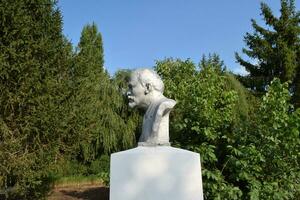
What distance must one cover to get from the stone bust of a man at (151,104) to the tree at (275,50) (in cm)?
1831

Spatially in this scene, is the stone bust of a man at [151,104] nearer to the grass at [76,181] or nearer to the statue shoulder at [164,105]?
the statue shoulder at [164,105]

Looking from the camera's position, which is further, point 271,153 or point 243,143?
point 243,143

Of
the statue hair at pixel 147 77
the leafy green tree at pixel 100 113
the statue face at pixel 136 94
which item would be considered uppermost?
the leafy green tree at pixel 100 113

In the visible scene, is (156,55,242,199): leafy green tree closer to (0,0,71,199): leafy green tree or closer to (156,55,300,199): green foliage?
(156,55,300,199): green foliage

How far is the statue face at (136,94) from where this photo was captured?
461 centimetres

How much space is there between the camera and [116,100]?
15805 millimetres

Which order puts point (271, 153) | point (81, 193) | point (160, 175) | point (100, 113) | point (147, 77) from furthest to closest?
point (100, 113) < point (81, 193) < point (271, 153) < point (147, 77) < point (160, 175)

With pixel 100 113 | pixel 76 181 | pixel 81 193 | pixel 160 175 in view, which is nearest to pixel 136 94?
pixel 160 175

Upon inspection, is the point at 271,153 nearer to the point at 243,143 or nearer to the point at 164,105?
the point at 243,143

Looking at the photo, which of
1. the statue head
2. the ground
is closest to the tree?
the ground

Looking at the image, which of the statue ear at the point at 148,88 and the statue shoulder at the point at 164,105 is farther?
the statue ear at the point at 148,88

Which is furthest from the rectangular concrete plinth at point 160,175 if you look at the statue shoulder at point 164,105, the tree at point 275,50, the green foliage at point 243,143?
the tree at point 275,50

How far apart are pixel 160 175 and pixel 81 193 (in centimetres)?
797

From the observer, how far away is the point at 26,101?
36.3 feet
